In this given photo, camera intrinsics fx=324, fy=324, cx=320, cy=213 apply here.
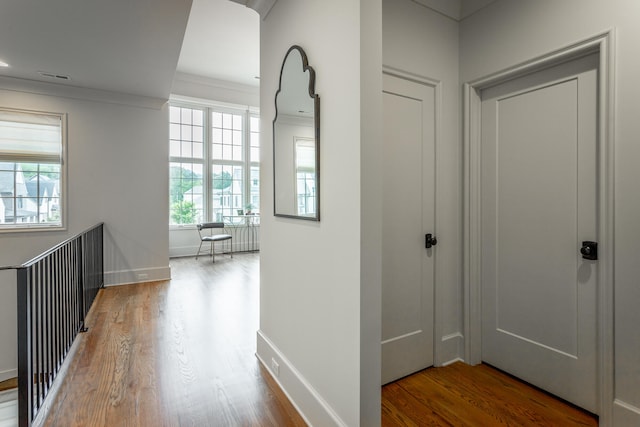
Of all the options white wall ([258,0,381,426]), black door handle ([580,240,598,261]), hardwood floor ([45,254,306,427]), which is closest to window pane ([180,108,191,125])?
hardwood floor ([45,254,306,427])

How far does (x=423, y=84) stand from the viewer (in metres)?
2.22

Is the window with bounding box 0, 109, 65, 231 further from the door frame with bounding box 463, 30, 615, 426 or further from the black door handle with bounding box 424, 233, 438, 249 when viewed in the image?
the door frame with bounding box 463, 30, 615, 426

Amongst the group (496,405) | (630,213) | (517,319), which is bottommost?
(496,405)

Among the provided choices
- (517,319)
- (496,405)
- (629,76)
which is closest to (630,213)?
(629,76)

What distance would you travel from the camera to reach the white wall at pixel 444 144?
2.16 m

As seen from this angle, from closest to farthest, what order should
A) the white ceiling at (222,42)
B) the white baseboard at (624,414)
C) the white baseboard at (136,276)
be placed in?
the white baseboard at (624,414)
the white ceiling at (222,42)
the white baseboard at (136,276)

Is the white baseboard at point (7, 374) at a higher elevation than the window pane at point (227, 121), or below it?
below

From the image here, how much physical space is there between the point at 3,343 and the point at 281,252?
13.6 feet

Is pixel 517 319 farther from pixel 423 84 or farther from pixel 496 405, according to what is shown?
pixel 423 84

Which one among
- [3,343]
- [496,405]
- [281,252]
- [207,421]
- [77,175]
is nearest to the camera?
[207,421]

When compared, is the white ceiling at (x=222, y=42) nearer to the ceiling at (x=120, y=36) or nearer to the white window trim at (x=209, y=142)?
the ceiling at (x=120, y=36)

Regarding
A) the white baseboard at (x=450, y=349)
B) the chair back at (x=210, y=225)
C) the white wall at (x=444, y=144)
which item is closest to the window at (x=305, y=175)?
the white wall at (x=444, y=144)

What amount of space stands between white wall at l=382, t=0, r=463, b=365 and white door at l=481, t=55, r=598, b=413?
0.19 meters

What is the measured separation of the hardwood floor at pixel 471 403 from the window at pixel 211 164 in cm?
522
